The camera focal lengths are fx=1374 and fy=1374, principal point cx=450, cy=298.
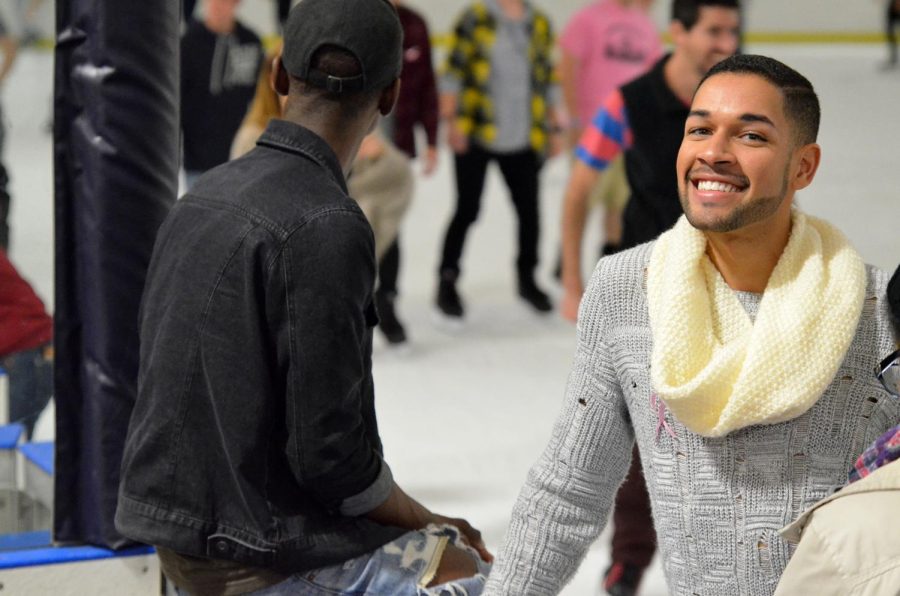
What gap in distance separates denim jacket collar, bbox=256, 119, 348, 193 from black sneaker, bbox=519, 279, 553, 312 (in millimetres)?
4616

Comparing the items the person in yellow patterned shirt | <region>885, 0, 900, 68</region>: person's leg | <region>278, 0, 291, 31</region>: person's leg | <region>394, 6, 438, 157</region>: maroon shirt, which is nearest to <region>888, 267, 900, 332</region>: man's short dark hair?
<region>394, 6, 438, 157</region>: maroon shirt

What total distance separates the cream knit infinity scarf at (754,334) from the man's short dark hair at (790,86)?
13 centimetres

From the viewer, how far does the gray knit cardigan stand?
1.73 metres

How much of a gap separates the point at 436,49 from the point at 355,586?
14.6 metres

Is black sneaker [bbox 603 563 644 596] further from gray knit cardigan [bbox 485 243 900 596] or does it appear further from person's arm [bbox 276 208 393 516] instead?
person's arm [bbox 276 208 393 516]

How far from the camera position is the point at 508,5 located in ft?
20.1

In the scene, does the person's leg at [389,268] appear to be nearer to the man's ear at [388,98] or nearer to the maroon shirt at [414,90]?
the maroon shirt at [414,90]

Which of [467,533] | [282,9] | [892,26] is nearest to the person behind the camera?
[467,533]

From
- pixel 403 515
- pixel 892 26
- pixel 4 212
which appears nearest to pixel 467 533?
pixel 403 515

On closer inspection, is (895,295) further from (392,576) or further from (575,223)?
(575,223)

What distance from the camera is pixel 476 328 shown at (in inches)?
250

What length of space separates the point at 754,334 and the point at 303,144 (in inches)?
26.4

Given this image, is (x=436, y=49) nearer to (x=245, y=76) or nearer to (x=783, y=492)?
(x=245, y=76)

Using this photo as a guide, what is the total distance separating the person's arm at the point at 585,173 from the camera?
346 cm
